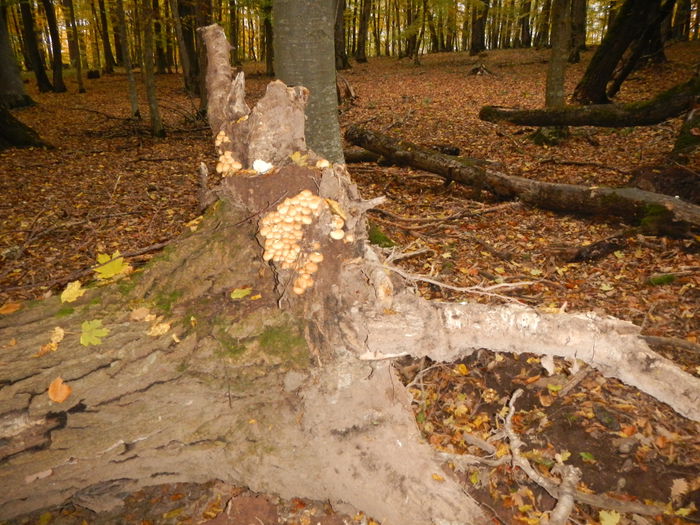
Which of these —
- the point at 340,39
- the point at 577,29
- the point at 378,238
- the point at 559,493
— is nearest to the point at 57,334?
the point at 559,493

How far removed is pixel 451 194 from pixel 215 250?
5014 mm

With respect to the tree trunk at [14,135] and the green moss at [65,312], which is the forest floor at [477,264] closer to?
the green moss at [65,312]

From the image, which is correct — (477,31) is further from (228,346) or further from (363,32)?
(228,346)

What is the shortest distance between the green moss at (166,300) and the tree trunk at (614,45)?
11746 millimetres

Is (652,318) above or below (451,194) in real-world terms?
below

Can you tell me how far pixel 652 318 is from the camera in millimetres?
3736

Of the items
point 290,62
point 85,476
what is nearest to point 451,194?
point 290,62

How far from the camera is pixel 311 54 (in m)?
4.44

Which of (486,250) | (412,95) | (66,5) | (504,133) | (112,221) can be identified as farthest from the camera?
(66,5)

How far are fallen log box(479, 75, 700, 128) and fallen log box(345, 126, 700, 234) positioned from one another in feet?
8.47

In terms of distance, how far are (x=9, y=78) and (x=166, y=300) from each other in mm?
18029

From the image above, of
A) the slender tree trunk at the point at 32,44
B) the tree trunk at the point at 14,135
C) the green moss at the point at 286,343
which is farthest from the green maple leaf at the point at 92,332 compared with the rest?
the slender tree trunk at the point at 32,44

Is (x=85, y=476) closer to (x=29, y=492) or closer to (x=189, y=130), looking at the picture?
(x=29, y=492)

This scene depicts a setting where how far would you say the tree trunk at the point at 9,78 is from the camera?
46.2ft
